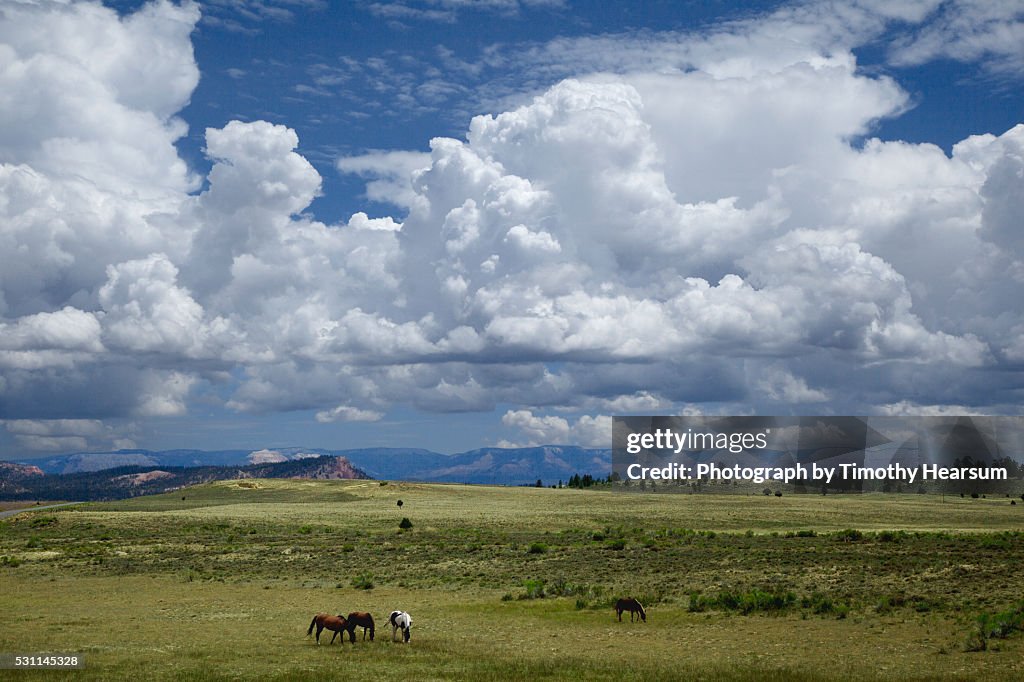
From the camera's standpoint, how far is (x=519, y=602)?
35.4 m

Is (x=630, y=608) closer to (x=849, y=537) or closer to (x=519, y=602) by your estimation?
(x=519, y=602)

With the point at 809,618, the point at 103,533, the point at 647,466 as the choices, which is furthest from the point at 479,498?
the point at 809,618

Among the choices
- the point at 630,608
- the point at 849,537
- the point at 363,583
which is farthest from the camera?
the point at 849,537

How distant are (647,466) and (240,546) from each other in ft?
245

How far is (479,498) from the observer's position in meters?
152

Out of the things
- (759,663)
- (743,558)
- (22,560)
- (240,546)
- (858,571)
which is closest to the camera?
(759,663)

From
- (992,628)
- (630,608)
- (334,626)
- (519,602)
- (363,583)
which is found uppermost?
(992,628)

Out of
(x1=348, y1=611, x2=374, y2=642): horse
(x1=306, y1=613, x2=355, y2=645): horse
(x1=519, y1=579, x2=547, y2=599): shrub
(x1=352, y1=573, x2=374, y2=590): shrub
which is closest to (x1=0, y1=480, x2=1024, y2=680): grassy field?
(x1=519, y1=579, x2=547, y2=599): shrub

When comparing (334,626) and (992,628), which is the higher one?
(992,628)

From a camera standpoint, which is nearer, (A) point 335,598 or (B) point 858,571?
(A) point 335,598

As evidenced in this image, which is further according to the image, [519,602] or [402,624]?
[519,602]

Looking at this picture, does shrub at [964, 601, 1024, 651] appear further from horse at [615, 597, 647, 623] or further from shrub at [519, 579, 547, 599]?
shrub at [519, 579, 547, 599]

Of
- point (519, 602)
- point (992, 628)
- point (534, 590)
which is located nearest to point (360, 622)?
point (519, 602)

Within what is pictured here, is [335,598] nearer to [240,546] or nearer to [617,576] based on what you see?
[617,576]
